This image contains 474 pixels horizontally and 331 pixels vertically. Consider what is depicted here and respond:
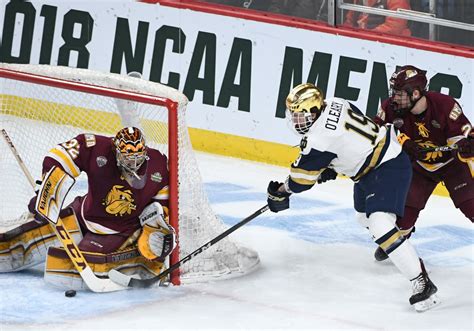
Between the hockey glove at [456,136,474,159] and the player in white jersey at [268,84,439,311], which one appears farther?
the hockey glove at [456,136,474,159]

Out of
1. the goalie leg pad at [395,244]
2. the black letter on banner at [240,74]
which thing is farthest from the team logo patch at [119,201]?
the black letter on banner at [240,74]

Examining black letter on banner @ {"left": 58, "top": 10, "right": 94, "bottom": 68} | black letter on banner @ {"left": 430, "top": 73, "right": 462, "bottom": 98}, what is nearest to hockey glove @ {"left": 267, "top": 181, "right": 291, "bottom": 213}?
black letter on banner @ {"left": 430, "top": 73, "right": 462, "bottom": 98}

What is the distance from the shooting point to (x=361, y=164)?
5.69 meters

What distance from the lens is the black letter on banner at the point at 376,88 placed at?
7.53 metres

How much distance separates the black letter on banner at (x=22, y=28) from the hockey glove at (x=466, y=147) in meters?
3.70

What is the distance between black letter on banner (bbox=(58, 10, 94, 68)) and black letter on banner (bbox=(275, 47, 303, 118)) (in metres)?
1.40

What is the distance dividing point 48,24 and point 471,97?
2.89 m

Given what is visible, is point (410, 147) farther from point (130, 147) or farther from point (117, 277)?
point (117, 277)

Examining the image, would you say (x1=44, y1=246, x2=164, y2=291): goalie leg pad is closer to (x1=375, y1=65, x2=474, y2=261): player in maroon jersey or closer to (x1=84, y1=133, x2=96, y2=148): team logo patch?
(x1=84, y1=133, x2=96, y2=148): team logo patch

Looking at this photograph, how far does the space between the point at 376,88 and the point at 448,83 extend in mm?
427

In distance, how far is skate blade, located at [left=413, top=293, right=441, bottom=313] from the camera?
5629 millimetres

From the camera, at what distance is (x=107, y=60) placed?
846cm

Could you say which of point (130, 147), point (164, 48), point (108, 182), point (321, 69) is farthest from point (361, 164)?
point (164, 48)

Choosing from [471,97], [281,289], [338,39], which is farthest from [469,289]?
[338,39]
